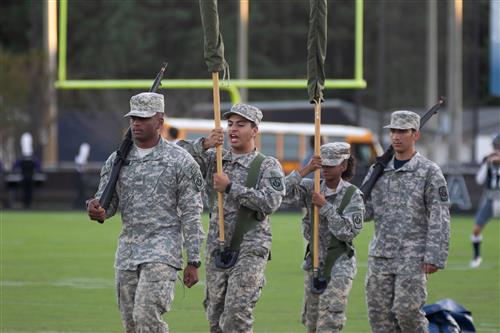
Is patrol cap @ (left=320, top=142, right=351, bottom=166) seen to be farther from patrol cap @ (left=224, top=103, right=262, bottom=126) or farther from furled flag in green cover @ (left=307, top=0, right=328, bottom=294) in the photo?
patrol cap @ (left=224, top=103, right=262, bottom=126)

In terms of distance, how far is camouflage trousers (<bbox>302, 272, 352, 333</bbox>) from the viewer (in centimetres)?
1159

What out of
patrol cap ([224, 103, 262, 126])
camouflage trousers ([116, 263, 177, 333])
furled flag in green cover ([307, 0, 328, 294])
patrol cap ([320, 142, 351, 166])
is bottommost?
camouflage trousers ([116, 263, 177, 333])

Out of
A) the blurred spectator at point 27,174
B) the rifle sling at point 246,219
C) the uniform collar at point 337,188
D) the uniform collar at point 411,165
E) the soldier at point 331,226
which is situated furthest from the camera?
the blurred spectator at point 27,174

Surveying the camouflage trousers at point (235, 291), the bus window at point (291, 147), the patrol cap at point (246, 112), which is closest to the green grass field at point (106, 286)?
the camouflage trousers at point (235, 291)

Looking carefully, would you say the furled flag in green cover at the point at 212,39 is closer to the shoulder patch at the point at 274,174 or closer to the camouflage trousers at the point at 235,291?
the shoulder patch at the point at 274,174

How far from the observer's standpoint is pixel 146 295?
1003 centimetres

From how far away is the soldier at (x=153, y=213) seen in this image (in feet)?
33.2

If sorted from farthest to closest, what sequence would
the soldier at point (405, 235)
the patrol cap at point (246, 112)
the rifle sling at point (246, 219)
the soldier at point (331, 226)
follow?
the soldier at point (331, 226) < the soldier at point (405, 235) < the patrol cap at point (246, 112) < the rifle sling at point (246, 219)

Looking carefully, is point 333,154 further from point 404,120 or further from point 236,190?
point 236,190

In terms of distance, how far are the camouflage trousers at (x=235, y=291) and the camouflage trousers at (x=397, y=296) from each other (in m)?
0.94

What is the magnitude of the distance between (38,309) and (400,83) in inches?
2343

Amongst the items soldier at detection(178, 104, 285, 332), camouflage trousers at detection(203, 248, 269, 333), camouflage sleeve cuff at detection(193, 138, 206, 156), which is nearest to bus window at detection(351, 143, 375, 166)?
camouflage sleeve cuff at detection(193, 138, 206, 156)

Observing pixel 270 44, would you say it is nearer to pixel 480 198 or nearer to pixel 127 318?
pixel 480 198

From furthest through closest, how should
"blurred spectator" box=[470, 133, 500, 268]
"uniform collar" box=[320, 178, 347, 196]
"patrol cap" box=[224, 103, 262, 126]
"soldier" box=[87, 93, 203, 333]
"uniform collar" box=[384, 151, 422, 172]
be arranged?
1. "blurred spectator" box=[470, 133, 500, 268]
2. "uniform collar" box=[320, 178, 347, 196]
3. "uniform collar" box=[384, 151, 422, 172]
4. "patrol cap" box=[224, 103, 262, 126]
5. "soldier" box=[87, 93, 203, 333]
